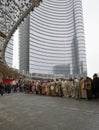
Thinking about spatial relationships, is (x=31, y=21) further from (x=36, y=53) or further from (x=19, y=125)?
(x=19, y=125)

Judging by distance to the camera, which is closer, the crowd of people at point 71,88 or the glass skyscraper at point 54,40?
the crowd of people at point 71,88

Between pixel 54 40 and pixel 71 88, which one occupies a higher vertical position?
pixel 54 40

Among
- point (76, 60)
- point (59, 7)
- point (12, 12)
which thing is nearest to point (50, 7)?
point (59, 7)

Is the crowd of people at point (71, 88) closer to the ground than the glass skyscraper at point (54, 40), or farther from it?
closer to the ground

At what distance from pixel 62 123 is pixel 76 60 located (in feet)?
413

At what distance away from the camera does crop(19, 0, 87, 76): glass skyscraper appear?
12326cm

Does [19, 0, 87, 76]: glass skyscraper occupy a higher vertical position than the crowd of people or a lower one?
higher

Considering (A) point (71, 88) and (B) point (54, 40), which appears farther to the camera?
(B) point (54, 40)

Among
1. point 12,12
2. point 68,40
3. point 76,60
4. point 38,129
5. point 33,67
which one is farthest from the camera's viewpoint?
point 68,40

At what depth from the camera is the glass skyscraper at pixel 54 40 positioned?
12326 centimetres

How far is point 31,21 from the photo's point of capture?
124m

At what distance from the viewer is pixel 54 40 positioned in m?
135

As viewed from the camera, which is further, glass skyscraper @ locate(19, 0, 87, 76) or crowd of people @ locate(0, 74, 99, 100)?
glass skyscraper @ locate(19, 0, 87, 76)

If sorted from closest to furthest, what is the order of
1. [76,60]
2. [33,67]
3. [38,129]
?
[38,129] → [33,67] → [76,60]
